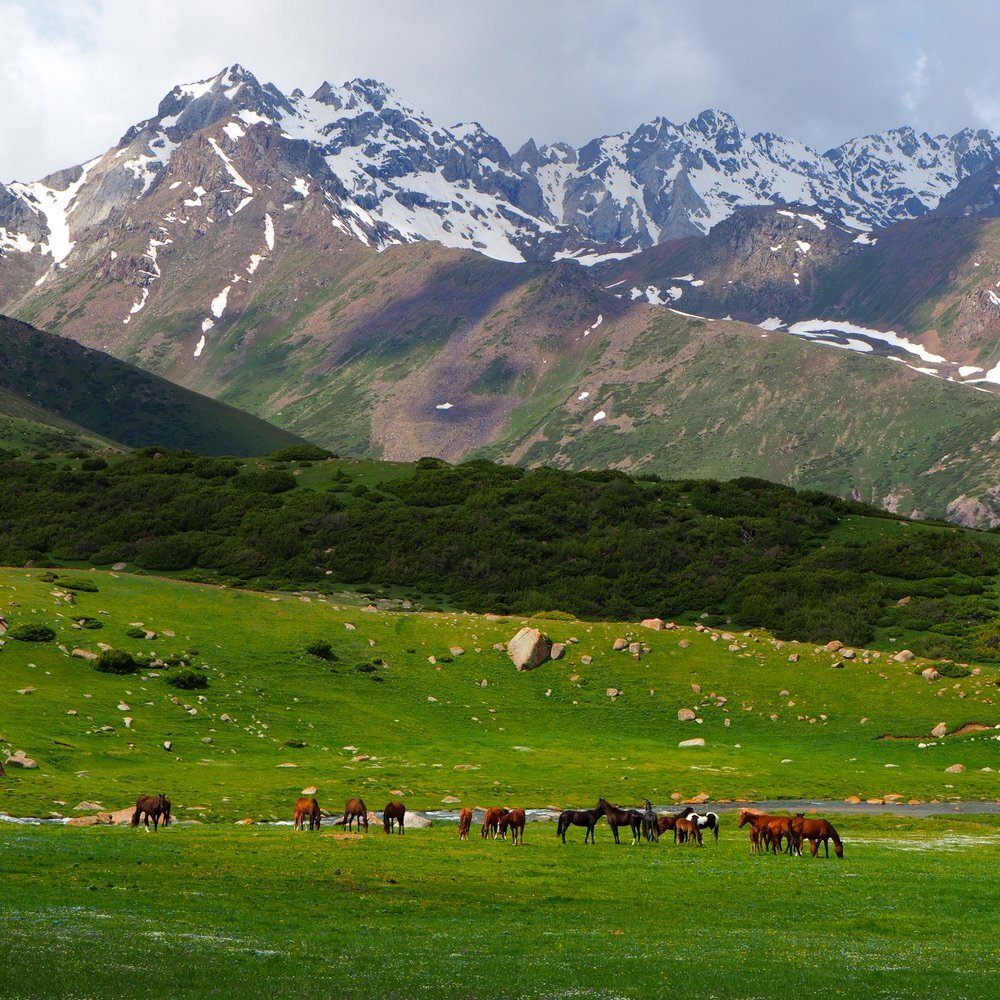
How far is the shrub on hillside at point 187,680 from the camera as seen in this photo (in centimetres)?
6438

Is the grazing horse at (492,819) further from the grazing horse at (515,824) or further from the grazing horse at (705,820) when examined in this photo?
the grazing horse at (705,820)

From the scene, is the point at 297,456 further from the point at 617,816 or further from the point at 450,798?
the point at 617,816

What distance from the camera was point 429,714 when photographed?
6950 cm

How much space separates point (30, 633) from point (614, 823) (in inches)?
1608

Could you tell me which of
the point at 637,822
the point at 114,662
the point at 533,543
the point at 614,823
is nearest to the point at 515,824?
the point at 614,823

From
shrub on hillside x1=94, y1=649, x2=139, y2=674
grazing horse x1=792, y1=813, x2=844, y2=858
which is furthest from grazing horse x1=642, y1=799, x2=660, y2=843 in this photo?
shrub on hillside x1=94, y1=649, x2=139, y2=674

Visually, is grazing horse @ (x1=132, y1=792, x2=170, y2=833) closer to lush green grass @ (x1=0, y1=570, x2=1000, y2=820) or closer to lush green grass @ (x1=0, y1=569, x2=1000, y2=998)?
lush green grass @ (x1=0, y1=569, x2=1000, y2=998)

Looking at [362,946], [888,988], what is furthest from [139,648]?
[888,988]

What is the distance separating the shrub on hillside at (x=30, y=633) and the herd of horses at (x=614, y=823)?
31.2 meters

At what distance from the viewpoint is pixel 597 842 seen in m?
37.8

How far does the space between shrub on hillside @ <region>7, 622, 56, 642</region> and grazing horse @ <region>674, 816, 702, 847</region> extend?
4216 centimetres

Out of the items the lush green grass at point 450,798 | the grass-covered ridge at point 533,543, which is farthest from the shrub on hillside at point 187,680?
the grass-covered ridge at point 533,543

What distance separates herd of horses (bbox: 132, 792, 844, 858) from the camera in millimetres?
35344

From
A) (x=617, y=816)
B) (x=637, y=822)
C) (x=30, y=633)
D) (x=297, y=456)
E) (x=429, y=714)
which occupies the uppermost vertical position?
(x=297, y=456)
